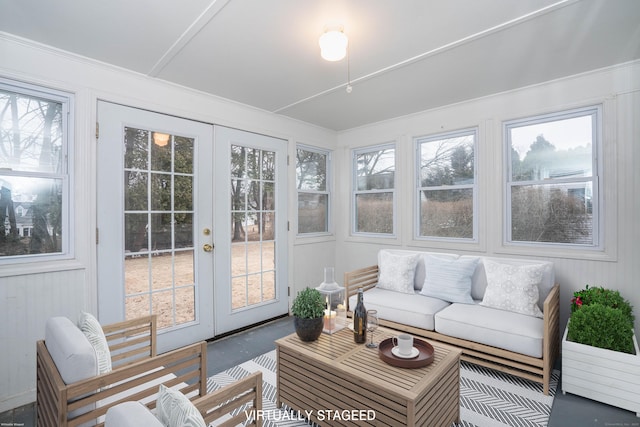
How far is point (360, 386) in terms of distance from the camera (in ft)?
5.56

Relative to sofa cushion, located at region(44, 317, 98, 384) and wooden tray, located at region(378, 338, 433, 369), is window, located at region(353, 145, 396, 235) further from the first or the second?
sofa cushion, located at region(44, 317, 98, 384)

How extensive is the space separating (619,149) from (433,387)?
2.56 m

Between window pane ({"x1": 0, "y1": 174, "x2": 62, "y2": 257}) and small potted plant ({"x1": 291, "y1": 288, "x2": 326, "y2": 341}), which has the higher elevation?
window pane ({"x1": 0, "y1": 174, "x2": 62, "y2": 257})

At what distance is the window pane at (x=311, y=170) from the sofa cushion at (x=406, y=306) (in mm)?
1733

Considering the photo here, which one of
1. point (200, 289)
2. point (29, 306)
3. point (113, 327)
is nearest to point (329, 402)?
point (113, 327)

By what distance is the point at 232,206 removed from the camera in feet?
11.2

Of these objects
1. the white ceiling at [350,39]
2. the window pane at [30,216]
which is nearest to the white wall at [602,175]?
the white ceiling at [350,39]

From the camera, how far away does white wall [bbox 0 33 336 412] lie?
6.95ft

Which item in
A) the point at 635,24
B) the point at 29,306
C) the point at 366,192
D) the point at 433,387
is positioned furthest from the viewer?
the point at 366,192

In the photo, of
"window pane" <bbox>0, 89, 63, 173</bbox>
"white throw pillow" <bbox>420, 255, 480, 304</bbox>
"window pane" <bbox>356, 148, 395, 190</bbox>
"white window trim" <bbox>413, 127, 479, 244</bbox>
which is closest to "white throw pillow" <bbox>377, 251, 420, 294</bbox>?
"white throw pillow" <bbox>420, 255, 480, 304</bbox>

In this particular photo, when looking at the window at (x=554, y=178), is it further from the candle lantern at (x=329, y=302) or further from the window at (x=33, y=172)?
the window at (x=33, y=172)

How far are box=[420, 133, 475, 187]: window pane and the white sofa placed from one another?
91 cm

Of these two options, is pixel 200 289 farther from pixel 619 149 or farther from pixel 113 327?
pixel 619 149

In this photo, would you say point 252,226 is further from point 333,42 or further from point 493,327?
point 493,327
